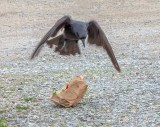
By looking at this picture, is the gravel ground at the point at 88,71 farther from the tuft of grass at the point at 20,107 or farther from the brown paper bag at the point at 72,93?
the brown paper bag at the point at 72,93

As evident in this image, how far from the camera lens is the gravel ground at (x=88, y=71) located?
9.62 meters

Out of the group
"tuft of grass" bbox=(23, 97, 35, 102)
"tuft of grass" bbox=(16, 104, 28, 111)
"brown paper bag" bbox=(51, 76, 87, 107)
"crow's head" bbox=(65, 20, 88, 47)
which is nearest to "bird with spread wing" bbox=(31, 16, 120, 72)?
"crow's head" bbox=(65, 20, 88, 47)

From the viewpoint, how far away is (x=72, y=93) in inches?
391

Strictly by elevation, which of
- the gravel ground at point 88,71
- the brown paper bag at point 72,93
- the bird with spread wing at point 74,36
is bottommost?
the gravel ground at point 88,71

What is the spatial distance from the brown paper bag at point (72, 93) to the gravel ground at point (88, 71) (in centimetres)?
13

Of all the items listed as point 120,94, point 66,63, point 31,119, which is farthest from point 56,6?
point 31,119

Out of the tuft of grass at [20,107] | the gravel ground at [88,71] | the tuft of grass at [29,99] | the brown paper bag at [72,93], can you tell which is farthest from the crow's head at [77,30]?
the tuft of grass at [29,99]

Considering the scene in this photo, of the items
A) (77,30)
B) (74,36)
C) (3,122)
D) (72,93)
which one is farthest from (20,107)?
(77,30)

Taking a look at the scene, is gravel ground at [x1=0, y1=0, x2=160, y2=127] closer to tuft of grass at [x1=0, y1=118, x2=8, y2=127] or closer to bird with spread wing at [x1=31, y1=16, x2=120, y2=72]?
tuft of grass at [x1=0, y1=118, x2=8, y2=127]

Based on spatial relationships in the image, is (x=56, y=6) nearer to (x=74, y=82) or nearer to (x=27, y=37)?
(x=27, y=37)

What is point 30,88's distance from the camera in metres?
11.7

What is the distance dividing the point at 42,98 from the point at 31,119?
1451 millimetres

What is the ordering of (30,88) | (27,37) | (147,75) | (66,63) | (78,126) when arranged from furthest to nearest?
(27,37)
(66,63)
(147,75)
(30,88)
(78,126)

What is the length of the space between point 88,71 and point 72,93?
3.70 metres
